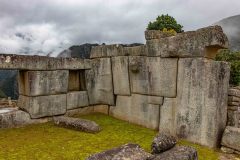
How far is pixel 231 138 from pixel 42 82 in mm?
5599

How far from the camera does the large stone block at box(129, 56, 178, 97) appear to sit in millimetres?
8000

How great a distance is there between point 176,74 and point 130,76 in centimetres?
179

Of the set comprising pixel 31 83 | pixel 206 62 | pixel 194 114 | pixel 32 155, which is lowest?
pixel 32 155

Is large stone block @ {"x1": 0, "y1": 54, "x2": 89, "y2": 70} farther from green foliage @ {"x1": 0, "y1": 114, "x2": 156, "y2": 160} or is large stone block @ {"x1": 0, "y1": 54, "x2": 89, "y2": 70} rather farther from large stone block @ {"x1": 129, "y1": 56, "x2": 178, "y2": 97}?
large stone block @ {"x1": 129, "y1": 56, "x2": 178, "y2": 97}

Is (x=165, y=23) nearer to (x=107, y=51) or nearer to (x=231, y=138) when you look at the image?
(x=107, y=51)

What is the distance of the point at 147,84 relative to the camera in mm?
8648

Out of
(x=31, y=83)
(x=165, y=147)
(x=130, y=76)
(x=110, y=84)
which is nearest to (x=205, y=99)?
(x=165, y=147)

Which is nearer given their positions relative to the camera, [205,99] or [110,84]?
[205,99]

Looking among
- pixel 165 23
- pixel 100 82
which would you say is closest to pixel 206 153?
pixel 100 82

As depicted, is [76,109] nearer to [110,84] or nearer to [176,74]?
[110,84]

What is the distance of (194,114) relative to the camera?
7422 mm

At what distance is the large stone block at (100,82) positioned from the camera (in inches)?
393

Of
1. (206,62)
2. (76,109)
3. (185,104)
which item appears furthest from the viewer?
(76,109)

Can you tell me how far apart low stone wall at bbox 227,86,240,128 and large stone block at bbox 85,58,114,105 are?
13.1 ft
